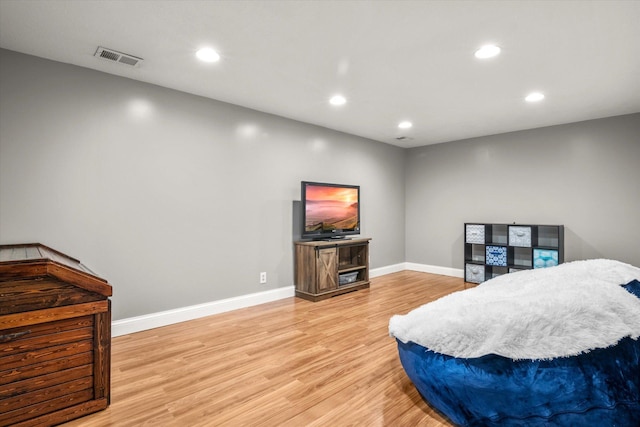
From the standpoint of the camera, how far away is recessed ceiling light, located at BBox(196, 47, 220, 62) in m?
2.63

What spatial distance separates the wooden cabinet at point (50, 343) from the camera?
172 centimetres

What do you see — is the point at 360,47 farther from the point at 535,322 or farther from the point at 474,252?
the point at 474,252

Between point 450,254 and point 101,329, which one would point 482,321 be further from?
point 450,254

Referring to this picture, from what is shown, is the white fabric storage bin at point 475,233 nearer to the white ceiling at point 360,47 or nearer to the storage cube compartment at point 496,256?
the storage cube compartment at point 496,256

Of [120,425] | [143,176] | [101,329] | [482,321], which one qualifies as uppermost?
[143,176]

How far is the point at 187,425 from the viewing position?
5.83ft

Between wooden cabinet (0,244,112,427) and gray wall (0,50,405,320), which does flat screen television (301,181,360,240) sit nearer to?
gray wall (0,50,405,320)

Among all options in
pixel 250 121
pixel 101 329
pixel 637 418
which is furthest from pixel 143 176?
pixel 637 418

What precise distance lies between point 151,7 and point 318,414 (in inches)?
106

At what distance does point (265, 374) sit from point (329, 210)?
9.04 feet

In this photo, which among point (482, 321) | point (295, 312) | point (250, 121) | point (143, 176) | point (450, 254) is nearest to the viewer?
point (482, 321)

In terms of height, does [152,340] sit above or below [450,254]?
below

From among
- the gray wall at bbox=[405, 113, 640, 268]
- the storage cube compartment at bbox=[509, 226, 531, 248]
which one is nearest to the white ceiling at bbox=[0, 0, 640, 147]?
the gray wall at bbox=[405, 113, 640, 268]

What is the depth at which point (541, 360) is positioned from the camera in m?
1.54
